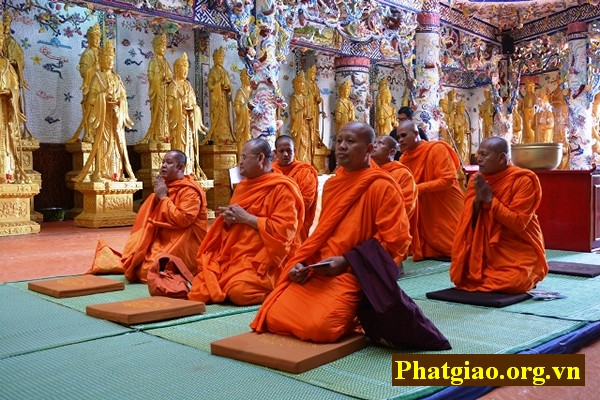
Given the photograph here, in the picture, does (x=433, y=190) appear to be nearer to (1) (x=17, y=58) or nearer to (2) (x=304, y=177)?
(2) (x=304, y=177)

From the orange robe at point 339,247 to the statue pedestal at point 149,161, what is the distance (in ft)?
25.5

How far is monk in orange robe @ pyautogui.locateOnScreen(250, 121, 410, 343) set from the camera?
3.21 m

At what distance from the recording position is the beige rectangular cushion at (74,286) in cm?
467

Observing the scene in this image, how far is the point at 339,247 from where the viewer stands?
3350 millimetres

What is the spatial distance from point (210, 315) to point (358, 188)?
1403 millimetres

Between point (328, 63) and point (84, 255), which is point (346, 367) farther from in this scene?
point (328, 63)

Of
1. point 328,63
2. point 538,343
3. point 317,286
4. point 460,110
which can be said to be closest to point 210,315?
point 317,286

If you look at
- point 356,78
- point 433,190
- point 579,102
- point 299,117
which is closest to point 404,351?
point 433,190

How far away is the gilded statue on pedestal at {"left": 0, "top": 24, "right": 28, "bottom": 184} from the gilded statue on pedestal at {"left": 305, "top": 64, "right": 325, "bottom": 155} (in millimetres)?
6469

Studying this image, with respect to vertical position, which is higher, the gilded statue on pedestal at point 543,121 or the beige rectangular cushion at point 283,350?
the gilded statue on pedestal at point 543,121

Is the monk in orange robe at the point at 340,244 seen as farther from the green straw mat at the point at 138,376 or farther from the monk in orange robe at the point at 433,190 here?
the monk in orange robe at the point at 433,190

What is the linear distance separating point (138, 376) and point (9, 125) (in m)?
7.11

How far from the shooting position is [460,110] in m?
17.8

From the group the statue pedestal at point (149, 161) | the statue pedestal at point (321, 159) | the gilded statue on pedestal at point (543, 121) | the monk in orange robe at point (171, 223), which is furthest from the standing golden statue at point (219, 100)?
the gilded statue on pedestal at point (543, 121)
